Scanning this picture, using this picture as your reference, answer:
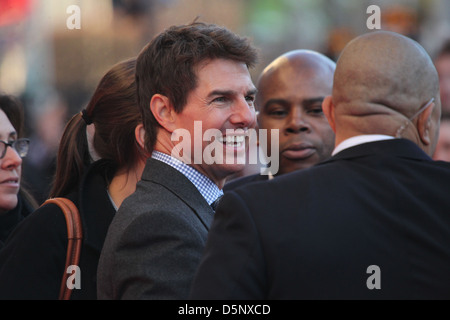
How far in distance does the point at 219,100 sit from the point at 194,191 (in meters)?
0.43

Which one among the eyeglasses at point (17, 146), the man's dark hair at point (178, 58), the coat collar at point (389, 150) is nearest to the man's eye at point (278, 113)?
the man's dark hair at point (178, 58)

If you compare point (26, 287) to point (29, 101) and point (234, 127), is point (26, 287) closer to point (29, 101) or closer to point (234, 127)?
point (234, 127)

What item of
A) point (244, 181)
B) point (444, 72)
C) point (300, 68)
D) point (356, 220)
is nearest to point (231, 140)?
point (356, 220)

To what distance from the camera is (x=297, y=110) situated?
4320 millimetres

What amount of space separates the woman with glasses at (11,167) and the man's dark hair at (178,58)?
1.06m

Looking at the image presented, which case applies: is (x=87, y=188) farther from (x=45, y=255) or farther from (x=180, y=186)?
(x=180, y=186)

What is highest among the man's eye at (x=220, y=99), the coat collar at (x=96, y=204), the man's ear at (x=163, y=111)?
the man's eye at (x=220, y=99)

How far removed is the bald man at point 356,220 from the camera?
6.82ft

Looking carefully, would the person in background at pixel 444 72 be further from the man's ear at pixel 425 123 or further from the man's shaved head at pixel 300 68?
the man's ear at pixel 425 123

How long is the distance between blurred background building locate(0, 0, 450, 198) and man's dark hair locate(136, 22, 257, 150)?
25.1 feet

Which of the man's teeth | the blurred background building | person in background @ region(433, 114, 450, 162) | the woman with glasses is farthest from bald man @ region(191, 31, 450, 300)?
the blurred background building
